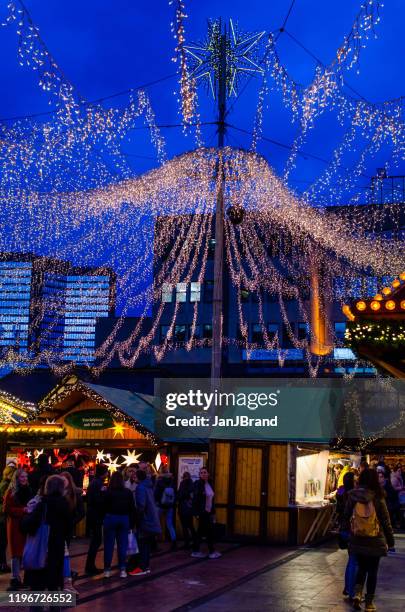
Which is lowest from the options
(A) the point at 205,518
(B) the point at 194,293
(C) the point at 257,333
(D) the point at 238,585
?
(D) the point at 238,585

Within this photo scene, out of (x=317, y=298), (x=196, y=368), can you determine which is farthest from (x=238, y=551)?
(x=196, y=368)

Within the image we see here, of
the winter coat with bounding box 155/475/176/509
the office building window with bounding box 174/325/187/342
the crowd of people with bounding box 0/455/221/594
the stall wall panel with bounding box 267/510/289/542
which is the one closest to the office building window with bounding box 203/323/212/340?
the office building window with bounding box 174/325/187/342

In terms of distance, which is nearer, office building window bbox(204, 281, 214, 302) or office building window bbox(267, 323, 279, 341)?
office building window bbox(267, 323, 279, 341)

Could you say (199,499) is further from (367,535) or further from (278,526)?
(367,535)

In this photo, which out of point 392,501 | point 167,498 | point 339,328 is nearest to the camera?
point 167,498

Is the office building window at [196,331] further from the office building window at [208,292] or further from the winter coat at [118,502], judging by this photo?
the winter coat at [118,502]

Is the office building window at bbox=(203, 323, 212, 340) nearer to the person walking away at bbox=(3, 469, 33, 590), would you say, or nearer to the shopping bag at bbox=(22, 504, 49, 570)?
the person walking away at bbox=(3, 469, 33, 590)

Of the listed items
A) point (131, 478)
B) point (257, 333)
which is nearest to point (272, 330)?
point (257, 333)

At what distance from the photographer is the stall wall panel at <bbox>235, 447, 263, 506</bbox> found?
656 inches

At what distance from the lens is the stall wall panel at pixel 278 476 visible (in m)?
16.4

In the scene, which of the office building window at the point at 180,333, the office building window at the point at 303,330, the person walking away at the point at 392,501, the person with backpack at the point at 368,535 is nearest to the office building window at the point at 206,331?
the office building window at the point at 180,333

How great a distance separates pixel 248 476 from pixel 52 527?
31.3 ft

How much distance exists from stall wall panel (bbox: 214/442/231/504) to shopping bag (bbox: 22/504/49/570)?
9.62 meters

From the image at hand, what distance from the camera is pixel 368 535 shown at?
9141 mm
